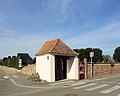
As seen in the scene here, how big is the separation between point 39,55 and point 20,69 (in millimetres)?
16113

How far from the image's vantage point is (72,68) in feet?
79.9

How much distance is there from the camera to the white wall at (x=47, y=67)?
21.7 m

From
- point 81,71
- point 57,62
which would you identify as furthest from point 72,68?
point 57,62

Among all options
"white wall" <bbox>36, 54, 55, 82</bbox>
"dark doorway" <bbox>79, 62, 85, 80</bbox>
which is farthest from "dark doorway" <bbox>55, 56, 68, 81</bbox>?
"dark doorway" <bbox>79, 62, 85, 80</bbox>

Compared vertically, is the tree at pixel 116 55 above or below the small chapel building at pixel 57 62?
above

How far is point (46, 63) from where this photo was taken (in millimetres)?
22547

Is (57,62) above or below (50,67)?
above

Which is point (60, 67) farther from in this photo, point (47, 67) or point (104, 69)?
point (104, 69)

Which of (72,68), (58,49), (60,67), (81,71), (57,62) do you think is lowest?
(81,71)

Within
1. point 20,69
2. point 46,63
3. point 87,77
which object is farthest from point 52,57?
point 20,69

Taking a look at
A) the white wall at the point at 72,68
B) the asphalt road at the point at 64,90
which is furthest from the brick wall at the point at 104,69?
the asphalt road at the point at 64,90

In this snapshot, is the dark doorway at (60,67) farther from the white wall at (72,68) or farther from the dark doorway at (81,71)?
the dark doorway at (81,71)

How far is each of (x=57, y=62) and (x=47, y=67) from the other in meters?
1.68

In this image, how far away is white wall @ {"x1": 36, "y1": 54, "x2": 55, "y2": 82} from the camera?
21.7 m
